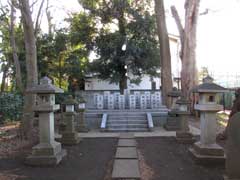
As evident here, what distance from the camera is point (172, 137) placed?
32.7 ft

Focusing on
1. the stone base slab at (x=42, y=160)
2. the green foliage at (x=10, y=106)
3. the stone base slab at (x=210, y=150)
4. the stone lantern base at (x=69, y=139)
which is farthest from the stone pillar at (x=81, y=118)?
the stone base slab at (x=210, y=150)

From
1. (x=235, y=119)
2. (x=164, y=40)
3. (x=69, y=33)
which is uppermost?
(x=69, y=33)

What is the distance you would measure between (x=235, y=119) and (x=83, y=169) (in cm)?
333

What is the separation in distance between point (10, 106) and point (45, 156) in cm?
870

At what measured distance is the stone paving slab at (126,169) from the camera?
5.39 m

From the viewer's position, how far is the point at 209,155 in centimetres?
641

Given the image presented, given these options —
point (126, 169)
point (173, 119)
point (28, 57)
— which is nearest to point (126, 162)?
point (126, 169)

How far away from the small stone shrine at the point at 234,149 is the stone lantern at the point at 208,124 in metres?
2.32

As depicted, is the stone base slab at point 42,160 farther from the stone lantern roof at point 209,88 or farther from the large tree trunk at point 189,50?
the large tree trunk at point 189,50

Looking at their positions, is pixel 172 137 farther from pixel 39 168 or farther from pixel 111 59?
pixel 111 59

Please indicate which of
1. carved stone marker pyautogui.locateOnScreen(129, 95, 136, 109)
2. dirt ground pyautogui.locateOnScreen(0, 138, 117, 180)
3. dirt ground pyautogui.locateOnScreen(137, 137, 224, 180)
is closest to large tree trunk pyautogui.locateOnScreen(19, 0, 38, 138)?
dirt ground pyautogui.locateOnScreen(0, 138, 117, 180)

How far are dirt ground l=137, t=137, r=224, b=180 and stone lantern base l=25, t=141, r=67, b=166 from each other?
190cm

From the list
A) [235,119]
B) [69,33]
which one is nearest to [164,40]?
[69,33]

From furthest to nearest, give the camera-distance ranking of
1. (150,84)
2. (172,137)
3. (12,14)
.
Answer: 1. (150,84)
2. (12,14)
3. (172,137)
